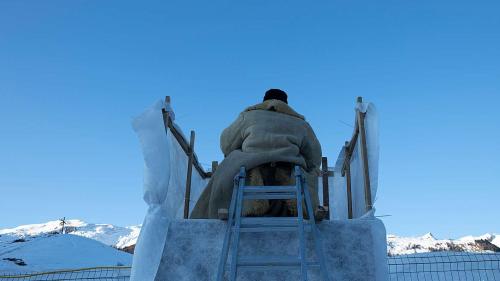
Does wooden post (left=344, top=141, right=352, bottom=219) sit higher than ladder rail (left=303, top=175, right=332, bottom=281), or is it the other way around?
wooden post (left=344, top=141, right=352, bottom=219)

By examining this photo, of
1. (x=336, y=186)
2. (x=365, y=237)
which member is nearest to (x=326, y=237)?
(x=365, y=237)

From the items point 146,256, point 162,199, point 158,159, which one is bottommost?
point 146,256

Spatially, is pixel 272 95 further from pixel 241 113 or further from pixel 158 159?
pixel 158 159

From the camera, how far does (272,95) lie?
4.81 m

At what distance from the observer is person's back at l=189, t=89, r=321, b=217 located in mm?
3846

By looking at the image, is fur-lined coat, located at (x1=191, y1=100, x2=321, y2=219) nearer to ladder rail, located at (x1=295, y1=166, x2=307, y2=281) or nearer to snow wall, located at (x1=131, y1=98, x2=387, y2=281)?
snow wall, located at (x1=131, y1=98, x2=387, y2=281)

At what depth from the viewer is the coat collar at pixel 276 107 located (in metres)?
4.45

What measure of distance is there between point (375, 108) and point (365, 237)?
1314 millimetres

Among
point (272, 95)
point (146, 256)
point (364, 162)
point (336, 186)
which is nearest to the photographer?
point (146, 256)

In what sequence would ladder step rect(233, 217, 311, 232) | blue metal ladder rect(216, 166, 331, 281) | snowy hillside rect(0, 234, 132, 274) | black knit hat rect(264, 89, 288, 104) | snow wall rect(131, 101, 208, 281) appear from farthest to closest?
snowy hillside rect(0, 234, 132, 274) < black knit hat rect(264, 89, 288, 104) < snow wall rect(131, 101, 208, 281) < ladder step rect(233, 217, 311, 232) < blue metal ladder rect(216, 166, 331, 281)

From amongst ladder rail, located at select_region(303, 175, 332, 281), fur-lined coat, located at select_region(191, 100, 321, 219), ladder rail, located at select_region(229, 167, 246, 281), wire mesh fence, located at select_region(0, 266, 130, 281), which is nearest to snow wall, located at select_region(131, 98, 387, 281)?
fur-lined coat, located at select_region(191, 100, 321, 219)

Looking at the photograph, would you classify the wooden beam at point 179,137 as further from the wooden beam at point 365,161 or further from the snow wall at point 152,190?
the wooden beam at point 365,161

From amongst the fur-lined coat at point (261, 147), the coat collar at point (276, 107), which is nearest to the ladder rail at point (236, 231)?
the fur-lined coat at point (261, 147)

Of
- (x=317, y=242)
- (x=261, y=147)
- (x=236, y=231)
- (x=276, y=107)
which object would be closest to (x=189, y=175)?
(x=276, y=107)
